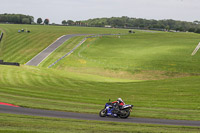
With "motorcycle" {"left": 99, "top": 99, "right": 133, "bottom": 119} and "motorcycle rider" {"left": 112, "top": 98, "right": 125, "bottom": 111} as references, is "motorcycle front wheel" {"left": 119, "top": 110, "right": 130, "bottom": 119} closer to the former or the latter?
"motorcycle" {"left": 99, "top": 99, "right": 133, "bottom": 119}

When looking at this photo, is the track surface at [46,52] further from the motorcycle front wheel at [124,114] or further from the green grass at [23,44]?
the motorcycle front wheel at [124,114]

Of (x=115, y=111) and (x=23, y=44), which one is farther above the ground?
(x=115, y=111)

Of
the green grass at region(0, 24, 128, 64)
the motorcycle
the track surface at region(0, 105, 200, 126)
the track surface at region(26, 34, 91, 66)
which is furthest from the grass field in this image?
the track surface at region(26, 34, 91, 66)

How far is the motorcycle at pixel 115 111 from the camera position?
22.6m

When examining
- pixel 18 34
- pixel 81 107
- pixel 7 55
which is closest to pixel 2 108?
pixel 81 107

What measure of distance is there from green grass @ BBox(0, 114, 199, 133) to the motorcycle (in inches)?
81.1

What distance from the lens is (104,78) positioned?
187 feet

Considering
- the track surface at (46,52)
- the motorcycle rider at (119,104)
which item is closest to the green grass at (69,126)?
the motorcycle rider at (119,104)

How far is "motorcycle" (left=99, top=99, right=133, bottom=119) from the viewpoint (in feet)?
74.1

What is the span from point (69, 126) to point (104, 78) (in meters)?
38.0

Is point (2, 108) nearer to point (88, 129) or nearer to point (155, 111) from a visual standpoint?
point (88, 129)

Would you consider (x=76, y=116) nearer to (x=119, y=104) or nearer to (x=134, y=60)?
(x=119, y=104)

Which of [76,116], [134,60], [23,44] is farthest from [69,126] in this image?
[23,44]

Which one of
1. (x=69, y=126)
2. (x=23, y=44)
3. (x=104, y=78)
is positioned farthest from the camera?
(x=23, y=44)
